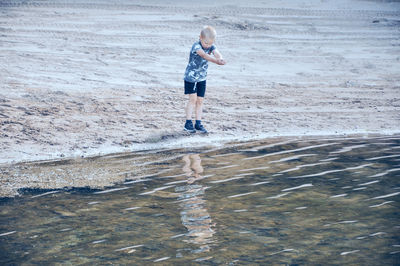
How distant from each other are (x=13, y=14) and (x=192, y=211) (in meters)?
9.92

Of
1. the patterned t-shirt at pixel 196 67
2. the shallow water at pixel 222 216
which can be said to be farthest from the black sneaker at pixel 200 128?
the shallow water at pixel 222 216

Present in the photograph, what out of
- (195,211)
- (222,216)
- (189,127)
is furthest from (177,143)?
(222,216)

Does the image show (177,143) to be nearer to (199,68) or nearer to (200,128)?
(200,128)

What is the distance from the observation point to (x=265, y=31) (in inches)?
541

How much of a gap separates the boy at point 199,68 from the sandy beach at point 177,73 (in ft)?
0.96

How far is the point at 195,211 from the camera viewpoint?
16.3 ft

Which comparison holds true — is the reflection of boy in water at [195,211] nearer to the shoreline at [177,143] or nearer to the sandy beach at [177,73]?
the shoreline at [177,143]

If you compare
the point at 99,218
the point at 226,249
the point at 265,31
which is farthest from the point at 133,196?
the point at 265,31

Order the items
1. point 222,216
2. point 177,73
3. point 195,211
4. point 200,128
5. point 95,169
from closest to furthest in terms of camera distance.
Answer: point 222,216 → point 195,211 → point 95,169 → point 200,128 → point 177,73

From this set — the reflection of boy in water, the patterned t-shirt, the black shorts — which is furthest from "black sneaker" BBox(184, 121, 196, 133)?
the reflection of boy in water

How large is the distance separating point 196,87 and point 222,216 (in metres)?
3.21

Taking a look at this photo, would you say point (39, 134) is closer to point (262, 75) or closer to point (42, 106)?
point (42, 106)

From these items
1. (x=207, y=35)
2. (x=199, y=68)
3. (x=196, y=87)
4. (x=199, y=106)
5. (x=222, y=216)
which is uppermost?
(x=207, y=35)

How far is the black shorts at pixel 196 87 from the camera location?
763cm
